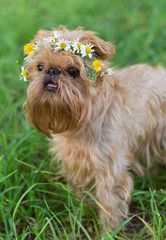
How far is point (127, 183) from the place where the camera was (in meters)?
3.18

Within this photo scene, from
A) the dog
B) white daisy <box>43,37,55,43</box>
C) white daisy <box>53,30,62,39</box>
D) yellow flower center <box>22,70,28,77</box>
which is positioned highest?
white daisy <box>53,30,62,39</box>

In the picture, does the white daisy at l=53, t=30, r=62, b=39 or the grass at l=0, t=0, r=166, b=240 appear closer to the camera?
the white daisy at l=53, t=30, r=62, b=39

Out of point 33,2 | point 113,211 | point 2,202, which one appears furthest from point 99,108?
point 33,2

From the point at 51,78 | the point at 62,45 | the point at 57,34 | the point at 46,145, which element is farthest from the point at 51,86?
the point at 46,145

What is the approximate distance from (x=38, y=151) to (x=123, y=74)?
1.38 m

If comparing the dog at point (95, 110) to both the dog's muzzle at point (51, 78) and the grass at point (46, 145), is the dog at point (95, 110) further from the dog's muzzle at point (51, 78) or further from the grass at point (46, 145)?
the grass at point (46, 145)

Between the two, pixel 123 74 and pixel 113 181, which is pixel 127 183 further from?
pixel 123 74

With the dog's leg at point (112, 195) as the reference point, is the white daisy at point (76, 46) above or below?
above

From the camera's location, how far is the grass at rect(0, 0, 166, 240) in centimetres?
312

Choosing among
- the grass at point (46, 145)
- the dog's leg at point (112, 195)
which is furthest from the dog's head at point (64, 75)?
the dog's leg at point (112, 195)

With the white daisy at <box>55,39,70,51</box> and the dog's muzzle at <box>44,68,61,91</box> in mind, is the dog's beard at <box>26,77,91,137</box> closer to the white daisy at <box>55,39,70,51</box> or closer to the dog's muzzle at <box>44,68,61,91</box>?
the dog's muzzle at <box>44,68,61,91</box>

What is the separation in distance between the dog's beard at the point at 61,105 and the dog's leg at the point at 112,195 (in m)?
0.61

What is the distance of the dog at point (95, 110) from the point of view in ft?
8.52

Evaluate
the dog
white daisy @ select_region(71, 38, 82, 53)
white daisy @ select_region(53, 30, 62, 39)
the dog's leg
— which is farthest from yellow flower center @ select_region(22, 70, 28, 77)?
the dog's leg
